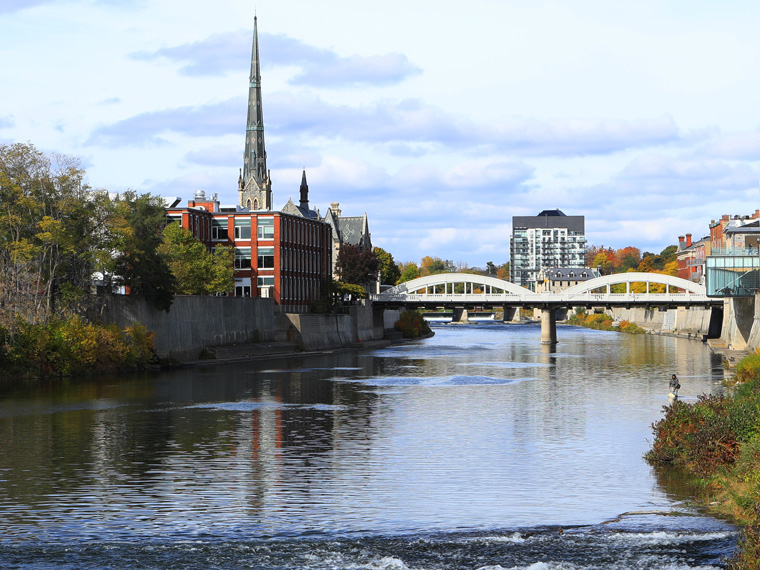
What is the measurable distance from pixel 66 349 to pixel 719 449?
5547cm

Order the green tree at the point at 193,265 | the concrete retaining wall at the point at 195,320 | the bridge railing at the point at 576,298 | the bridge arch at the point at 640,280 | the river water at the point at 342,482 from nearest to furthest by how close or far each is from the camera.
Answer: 1. the river water at the point at 342,482
2. the concrete retaining wall at the point at 195,320
3. the green tree at the point at 193,265
4. the bridge railing at the point at 576,298
5. the bridge arch at the point at 640,280

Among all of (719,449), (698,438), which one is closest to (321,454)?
Result: (698,438)

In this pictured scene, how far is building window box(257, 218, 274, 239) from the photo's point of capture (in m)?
127

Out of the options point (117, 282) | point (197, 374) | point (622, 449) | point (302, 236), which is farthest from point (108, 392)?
point (302, 236)

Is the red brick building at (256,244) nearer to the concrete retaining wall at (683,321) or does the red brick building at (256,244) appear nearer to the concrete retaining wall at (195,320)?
the concrete retaining wall at (195,320)

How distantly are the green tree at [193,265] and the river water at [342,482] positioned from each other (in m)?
39.2

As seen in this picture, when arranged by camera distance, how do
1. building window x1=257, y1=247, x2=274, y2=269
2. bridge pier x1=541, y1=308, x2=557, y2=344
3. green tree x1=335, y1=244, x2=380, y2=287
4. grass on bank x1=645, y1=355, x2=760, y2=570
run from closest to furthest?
1. grass on bank x1=645, y1=355, x2=760, y2=570
2. building window x1=257, y1=247, x2=274, y2=269
3. bridge pier x1=541, y1=308, x2=557, y2=344
4. green tree x1=335, y1=244, x2=380, y2=287

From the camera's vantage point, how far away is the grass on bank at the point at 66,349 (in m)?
73.0

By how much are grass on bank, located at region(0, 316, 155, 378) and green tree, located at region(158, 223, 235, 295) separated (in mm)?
21461

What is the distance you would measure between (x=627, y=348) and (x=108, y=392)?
81.0 m

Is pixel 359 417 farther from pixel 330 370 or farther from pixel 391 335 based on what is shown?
pixel 391 335

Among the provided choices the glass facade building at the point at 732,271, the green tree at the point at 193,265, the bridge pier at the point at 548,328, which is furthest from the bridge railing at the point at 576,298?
the green tree at the point at 193,265

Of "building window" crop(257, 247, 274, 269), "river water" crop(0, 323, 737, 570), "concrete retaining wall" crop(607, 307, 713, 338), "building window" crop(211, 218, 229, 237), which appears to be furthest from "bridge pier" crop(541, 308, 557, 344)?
"river water" crop(0, 323, 737, 570)

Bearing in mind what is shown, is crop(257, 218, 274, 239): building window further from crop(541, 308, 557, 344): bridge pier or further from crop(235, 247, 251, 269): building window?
crop(541, 308, 557, 344): bridge pier
